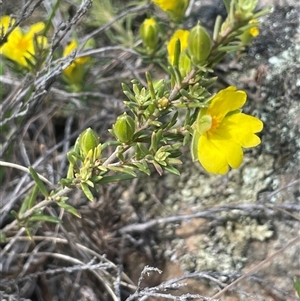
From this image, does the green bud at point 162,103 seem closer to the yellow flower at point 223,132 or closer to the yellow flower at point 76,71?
the yellow flower at point 223,132

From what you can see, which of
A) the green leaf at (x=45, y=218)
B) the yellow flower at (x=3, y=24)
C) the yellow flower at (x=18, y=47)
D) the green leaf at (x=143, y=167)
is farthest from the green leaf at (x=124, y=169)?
the yellow flower at (x=18, y=47)

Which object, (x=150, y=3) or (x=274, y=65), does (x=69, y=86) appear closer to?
(x=150, y=3)

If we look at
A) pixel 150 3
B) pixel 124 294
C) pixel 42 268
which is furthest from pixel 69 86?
pixel 124 294

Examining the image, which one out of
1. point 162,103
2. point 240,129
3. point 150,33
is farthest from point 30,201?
point 150,33

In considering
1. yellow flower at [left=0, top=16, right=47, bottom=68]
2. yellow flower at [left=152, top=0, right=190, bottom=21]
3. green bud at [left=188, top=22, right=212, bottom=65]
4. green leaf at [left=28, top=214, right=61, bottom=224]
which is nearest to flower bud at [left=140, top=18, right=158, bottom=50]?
yellow flower at [left=152, top=0, right=190, bottom=21]

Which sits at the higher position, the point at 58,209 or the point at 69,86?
the point at 69,86

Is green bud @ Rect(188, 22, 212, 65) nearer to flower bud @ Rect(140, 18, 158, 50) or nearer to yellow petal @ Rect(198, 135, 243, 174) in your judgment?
yellow petal @ Rect(198, 135, 243, 174)

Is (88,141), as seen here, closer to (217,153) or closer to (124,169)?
(124,169)

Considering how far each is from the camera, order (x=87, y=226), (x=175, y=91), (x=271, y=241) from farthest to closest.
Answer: (x=87, y=226)
(x=271, y=241)
(x=175, y=91)
